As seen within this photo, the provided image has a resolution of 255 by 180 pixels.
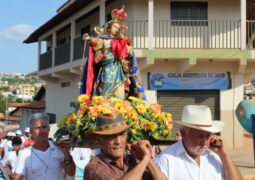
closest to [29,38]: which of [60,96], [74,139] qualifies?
[60,96]

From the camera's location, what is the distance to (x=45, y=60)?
19.0 metres

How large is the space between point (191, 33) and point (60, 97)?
30.7 ft

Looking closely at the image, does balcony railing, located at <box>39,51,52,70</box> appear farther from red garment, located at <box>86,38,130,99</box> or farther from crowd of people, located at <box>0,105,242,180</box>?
crowd of people, located at <box>0,105,242,180</box>

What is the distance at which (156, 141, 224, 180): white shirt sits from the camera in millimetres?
2635

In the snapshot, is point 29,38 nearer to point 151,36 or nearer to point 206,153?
point 151,36

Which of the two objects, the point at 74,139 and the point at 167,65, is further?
the point at 167,65

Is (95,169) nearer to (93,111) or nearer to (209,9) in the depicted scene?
(93,111)

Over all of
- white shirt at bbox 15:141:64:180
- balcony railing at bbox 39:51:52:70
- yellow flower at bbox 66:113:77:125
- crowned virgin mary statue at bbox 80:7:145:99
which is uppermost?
balcony railing at bbox 39:51:52:70

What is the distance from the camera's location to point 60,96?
18953 millimetres

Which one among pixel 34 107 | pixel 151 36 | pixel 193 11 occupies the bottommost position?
pixel 34 107

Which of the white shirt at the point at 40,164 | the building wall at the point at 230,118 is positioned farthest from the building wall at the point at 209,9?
the white shirt at the point at 40,164

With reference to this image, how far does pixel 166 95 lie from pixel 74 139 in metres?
9.40

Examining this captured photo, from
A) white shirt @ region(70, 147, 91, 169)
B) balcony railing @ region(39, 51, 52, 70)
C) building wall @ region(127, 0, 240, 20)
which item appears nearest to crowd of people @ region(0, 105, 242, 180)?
white shirt @ region(70, 147, 91, 169)

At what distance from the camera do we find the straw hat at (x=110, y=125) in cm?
230
